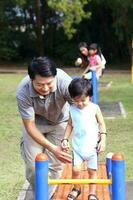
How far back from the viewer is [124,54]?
37.8 meters

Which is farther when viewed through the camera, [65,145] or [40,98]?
[65,145]

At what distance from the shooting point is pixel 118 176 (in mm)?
3975

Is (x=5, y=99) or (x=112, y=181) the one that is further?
(x=5, y=99)

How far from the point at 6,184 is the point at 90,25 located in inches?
1258

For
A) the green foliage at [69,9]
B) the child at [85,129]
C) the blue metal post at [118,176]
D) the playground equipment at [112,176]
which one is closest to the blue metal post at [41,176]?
the playground equipment at [112,176]

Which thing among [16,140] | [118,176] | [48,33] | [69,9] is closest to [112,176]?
[118,176]

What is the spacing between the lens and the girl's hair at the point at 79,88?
4.84m

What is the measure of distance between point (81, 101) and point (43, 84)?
2.17ft

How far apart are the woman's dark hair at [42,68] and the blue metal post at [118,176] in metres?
0.92

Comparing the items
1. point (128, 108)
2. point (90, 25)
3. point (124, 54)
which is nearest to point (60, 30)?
point (90, 25)

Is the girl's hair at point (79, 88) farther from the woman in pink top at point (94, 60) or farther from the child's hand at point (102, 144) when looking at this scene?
the woman in pink top at point (94, 60)

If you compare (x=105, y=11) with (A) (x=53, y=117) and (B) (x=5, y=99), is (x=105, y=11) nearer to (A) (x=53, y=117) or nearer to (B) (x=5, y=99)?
(B) (x=5, y=99)

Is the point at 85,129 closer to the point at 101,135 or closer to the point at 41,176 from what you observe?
the point at 101,135

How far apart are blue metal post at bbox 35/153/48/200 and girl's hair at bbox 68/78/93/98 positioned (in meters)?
0.97
